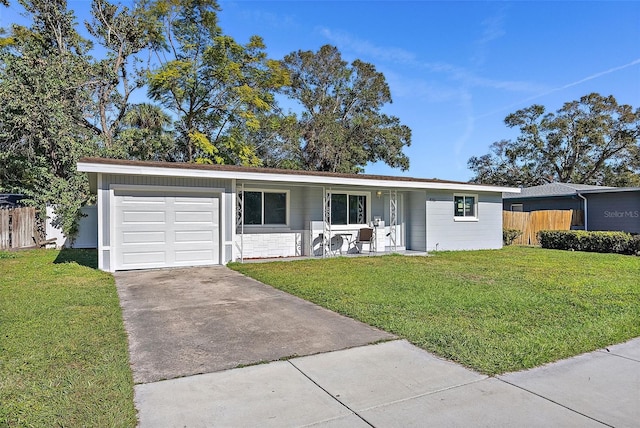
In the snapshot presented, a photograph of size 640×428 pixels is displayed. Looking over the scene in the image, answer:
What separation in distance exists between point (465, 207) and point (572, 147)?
1028 inches

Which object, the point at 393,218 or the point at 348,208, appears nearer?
the point at 348,208

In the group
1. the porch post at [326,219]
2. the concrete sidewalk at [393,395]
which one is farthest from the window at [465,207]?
the concrete sidewalk at [393,395]

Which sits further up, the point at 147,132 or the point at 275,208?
the point at 147,132

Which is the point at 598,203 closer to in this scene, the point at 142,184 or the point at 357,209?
the point at 357,209

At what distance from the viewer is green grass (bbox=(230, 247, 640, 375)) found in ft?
14.3

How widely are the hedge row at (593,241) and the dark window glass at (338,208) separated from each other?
1031 cm

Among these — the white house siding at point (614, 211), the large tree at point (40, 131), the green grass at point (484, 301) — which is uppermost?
the large tree at point (40, 131)

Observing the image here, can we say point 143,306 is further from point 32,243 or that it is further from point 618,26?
point 618,26

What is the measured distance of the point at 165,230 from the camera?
34.0 feet

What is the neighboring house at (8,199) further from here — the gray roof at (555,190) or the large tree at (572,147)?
the large tree at (572,147)

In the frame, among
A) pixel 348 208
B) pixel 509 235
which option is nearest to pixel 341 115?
pixel 509 235

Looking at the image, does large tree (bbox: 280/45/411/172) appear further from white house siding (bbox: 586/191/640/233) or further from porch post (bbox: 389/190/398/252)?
white house siding (bbox: 586/191/640/233)

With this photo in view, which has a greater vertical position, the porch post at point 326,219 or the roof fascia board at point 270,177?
the roof fascia board at point 270,177

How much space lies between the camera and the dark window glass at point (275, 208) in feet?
42.1
